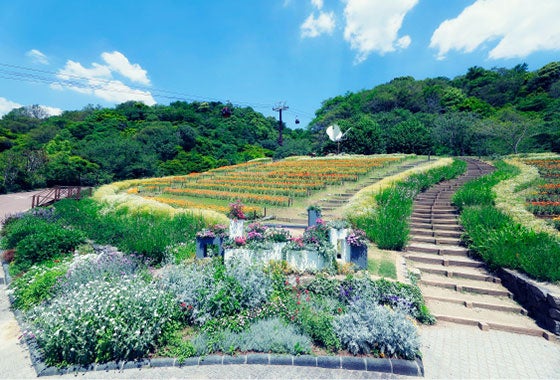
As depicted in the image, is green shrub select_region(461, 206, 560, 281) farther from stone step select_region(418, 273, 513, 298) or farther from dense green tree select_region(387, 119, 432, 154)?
dense green tree select_region(387, 119, 432, 154)

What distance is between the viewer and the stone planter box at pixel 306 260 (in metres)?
5.76

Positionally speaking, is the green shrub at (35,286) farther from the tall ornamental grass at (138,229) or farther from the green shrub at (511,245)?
the green shrub at (511,245)

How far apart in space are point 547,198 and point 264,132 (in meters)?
53.6

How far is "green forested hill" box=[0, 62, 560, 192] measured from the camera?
2991cm

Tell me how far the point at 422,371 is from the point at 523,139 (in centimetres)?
3818

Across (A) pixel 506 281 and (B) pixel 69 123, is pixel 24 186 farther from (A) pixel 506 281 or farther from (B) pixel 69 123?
(A) pixel 506 281

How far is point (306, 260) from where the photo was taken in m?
5.80

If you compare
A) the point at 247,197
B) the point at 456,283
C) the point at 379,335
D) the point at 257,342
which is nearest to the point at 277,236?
the point at 257,342

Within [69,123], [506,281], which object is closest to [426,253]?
[506,281]

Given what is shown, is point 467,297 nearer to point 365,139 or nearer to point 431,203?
point 431,203

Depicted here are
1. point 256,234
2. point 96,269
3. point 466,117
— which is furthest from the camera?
point 466,117

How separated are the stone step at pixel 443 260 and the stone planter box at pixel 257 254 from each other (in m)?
3.57

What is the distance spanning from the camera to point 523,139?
3056cm

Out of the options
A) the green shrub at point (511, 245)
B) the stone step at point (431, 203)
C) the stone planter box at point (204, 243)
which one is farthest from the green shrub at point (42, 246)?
the stone step at point (431, 203)
